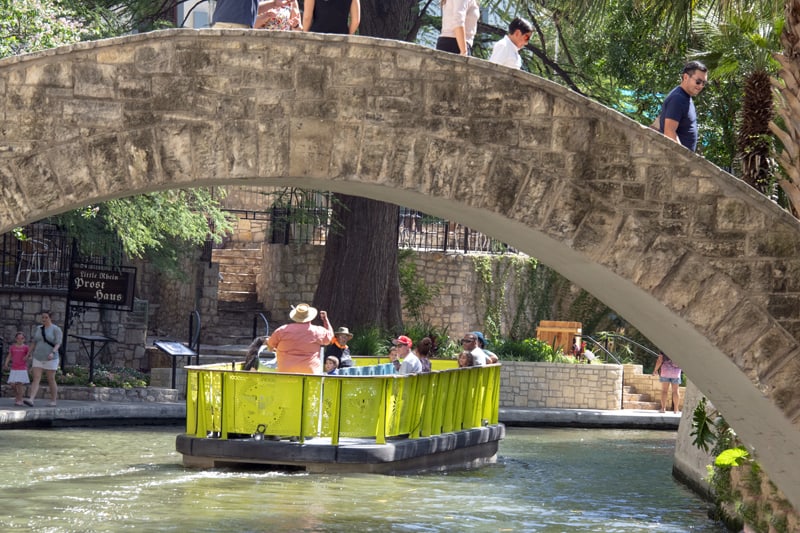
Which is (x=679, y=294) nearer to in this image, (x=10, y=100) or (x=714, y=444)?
(x=10, y=100)

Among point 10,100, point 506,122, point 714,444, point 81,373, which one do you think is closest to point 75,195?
point 10,100

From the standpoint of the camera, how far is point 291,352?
1658 cm

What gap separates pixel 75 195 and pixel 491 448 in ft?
38.5

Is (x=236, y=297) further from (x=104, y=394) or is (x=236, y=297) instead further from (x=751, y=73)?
(x=751, y=73)

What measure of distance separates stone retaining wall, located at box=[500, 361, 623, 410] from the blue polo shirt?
584 inches

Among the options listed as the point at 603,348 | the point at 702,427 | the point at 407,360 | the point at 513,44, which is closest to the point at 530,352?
the point at 603,348

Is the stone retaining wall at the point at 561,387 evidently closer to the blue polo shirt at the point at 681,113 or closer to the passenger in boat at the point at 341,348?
the passenger in boat at the point at 341,348

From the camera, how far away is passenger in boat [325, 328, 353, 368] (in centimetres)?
1883

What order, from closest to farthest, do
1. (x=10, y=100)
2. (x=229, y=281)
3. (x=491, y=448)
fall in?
(x=10, y=100), (x=491, y=448), (x=229, y=281)

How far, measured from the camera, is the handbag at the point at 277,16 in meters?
11.2

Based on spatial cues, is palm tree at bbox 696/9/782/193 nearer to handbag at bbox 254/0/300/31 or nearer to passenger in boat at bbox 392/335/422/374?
handbag at bbox 254/0/300/31

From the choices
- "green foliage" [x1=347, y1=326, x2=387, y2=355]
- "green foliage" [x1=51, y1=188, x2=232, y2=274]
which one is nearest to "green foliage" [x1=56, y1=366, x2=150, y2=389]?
"green foliage" [x1=51, y1=188, x2=232, y2=274]

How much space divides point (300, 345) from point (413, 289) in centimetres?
1476

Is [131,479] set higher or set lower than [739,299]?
lower
